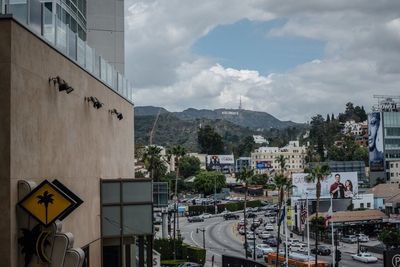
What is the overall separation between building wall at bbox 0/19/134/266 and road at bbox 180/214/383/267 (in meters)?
53.9

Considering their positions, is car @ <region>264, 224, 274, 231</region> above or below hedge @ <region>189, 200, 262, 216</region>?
below

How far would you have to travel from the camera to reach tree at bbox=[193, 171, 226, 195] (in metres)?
172

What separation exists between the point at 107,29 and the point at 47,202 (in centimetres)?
2625

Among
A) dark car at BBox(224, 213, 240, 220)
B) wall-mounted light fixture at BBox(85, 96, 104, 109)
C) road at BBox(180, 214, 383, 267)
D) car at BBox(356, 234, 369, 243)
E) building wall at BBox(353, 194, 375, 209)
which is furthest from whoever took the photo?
dark car at BBox(224, 213, 240, 220)

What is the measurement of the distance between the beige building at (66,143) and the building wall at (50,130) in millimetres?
20

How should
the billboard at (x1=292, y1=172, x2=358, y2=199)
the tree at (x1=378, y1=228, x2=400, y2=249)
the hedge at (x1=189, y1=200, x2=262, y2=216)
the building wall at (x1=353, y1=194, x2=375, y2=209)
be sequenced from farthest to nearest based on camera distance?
the hedge at (x1=189, y1=200, x2=262, y2=216), the building wall at (x1=353, y1=194, x2=375, y2=209), the billboard at (x1=292, y1=172, x2=358, y2=199), the tree at (x1=378, y1=228, x2=400, y2=249)

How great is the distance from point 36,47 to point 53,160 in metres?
3.10

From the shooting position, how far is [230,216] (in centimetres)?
13725

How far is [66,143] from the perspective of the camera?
16562mm

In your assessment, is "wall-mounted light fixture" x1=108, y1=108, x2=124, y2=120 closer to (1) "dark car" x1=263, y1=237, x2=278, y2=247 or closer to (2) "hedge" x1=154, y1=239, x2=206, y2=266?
(2) "hedge" x1=154, y1=239, x2=206, y2=266

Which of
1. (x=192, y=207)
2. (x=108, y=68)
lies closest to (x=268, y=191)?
(x=192, y=207)

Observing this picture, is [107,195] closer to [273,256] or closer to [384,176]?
[273,256]

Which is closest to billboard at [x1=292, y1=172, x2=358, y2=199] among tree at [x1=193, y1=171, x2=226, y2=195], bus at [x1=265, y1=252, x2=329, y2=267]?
bus at [x1=265, y1=252, x2=329, y2=267]

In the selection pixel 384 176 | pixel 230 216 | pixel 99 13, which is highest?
pixel 99 13
